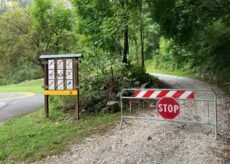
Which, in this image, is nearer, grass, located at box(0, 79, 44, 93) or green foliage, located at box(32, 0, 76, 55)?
green foliage, located at box(32, 0, 76, 55)

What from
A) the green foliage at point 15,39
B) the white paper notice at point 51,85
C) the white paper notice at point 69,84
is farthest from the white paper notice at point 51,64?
the green foliage at point 15,39

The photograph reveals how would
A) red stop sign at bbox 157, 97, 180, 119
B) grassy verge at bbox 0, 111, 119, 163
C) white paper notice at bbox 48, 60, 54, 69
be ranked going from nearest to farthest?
1. grassy verge at bbox 0, 111, 119, 163
2. red stop sign at bbox 157, 97, 180, 119
3. white paper notice at bbox 48, 60, 54, 69

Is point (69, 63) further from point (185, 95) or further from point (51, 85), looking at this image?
point (185, 95)

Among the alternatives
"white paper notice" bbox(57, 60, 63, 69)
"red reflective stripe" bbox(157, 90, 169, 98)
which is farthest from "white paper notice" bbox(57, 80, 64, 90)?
"red reflective stripe" bbox(157, 90, 169, 98)

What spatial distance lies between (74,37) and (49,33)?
4.49 feet

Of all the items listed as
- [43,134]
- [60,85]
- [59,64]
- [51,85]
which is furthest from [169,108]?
[51,85]

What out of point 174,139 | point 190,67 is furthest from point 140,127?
point 190,67

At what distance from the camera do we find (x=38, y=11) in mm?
14891

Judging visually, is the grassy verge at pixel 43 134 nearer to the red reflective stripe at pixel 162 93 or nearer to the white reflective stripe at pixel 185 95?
the red reflective stripe at pixel 162 93

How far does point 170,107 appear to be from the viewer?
6691 millimetres

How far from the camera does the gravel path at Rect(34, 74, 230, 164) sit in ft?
17.5

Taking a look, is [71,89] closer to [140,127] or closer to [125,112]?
[125,112]

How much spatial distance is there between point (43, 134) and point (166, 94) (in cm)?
344

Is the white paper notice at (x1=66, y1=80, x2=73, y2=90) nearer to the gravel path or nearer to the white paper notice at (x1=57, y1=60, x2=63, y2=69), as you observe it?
the white paper notice at (x1=57, y1=60, x2=63, y2=69)
